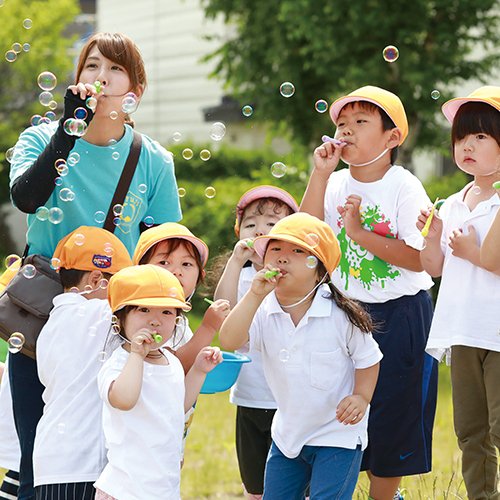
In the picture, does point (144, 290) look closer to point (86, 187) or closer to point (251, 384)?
point (86, 187)

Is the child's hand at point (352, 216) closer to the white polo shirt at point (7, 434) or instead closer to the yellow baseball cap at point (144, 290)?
the yellow baseball cap at point (144, 290)

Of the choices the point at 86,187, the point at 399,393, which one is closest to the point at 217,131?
the point at 86,187

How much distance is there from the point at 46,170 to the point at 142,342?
72 centimetres

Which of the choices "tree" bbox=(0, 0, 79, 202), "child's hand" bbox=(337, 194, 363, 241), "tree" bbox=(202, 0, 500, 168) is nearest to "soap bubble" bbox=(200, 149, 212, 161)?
"child's hand" bbox=(337, 194, 363, 241)

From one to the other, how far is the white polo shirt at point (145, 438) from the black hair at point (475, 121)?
133cm

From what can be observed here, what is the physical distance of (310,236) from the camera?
326 cm

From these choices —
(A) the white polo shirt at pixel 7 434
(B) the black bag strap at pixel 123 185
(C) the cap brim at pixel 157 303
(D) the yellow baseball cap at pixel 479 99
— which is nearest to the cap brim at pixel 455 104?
(D) the yellow baseball cap at pixel 479 99

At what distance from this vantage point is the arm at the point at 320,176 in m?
3.66

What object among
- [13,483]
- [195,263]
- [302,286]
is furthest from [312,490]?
[13,483]

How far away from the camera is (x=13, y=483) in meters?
3.72

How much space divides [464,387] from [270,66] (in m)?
7.18

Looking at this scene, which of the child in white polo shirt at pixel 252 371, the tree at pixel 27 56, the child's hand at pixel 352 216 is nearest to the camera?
the child's hand at pixel 352 216

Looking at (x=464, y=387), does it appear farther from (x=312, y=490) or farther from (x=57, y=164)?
(x=57, y=164)

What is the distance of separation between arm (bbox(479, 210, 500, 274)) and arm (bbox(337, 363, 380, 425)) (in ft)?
1.66
